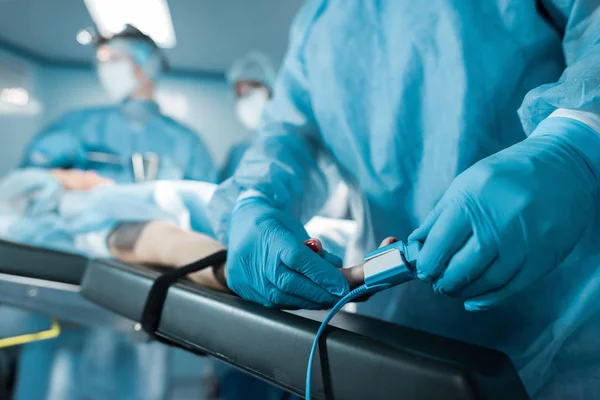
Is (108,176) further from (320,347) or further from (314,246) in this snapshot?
(320,347)

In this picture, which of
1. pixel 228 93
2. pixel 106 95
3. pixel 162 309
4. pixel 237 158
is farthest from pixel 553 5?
pixel 106 95

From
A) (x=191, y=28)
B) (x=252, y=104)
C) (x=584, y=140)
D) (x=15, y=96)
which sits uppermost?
(x=191, y=28)

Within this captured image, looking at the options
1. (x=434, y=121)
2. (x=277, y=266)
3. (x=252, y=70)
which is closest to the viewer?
(x=277, y=266)

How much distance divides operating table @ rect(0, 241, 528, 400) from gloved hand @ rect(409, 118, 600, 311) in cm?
7

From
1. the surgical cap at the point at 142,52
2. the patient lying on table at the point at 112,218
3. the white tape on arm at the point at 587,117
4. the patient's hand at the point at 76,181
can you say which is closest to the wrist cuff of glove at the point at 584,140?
the white tape on arm at the point at 587,117

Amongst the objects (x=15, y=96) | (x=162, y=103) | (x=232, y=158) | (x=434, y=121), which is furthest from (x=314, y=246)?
(x=15, y=96)

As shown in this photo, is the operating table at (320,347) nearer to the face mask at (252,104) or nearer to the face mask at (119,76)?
the face mask at (119,76)

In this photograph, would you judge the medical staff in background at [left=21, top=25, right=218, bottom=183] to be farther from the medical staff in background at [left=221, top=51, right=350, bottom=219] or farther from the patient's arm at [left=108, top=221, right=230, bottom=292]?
the patient's arm at [left=108, top=221, right=230, bottom=292]

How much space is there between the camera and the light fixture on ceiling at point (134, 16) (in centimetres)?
235

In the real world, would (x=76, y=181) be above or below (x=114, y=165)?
below

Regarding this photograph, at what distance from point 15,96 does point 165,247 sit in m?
2.68

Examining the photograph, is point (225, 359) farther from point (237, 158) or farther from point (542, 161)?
point (237, 158)

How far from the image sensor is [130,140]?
248 cm

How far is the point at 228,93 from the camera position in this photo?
3.15 meters
